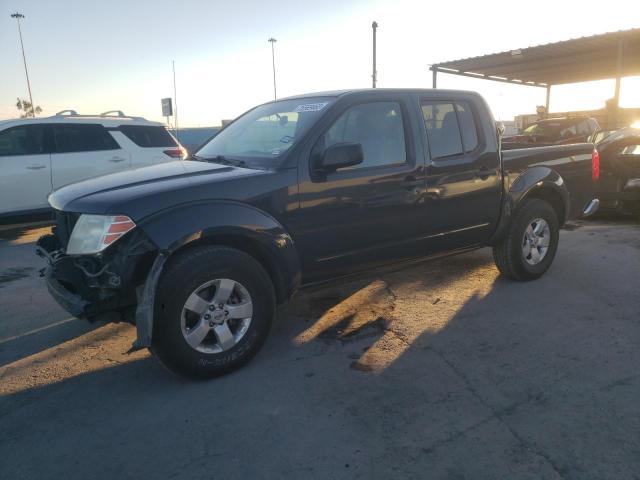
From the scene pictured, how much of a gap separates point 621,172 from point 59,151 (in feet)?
27.9

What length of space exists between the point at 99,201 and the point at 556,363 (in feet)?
10.2

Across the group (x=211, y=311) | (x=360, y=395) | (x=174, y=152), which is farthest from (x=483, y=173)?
(x=174, y=152)

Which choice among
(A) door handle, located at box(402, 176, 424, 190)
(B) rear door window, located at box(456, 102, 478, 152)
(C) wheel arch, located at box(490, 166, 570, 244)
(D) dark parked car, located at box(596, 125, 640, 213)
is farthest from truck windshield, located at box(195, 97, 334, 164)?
(D) dark parked car, located at box(596, 125, 640, 213)

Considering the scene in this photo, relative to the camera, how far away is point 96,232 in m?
2.92

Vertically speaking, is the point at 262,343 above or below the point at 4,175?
below

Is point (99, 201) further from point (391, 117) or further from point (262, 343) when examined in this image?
point (391, 117)

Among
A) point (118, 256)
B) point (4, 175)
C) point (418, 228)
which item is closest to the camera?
point (118, 256)

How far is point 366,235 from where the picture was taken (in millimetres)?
3748

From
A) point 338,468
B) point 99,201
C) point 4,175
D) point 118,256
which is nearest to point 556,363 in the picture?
point 338,468

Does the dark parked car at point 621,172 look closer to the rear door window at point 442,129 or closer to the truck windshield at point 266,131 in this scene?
the rear door window at point 442,129

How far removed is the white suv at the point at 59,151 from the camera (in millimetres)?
7414

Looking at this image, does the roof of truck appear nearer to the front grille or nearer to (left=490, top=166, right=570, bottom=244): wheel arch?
(left=490, top=166, right=570, bottom=244): wheel arch

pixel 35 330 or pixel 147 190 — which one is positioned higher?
pixel 147 190

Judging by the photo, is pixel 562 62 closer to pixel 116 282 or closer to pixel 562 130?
pixel 562 130
